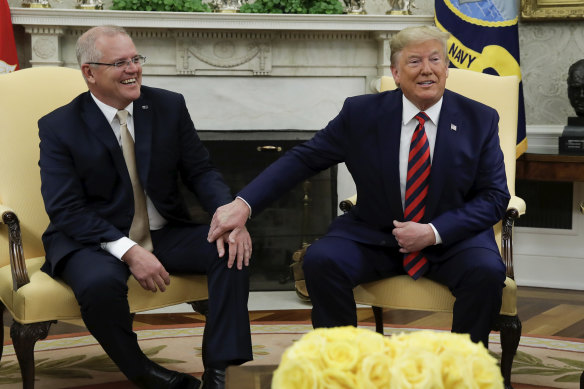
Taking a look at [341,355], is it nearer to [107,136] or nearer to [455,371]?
[455,371]

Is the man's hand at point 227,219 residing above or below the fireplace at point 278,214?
above

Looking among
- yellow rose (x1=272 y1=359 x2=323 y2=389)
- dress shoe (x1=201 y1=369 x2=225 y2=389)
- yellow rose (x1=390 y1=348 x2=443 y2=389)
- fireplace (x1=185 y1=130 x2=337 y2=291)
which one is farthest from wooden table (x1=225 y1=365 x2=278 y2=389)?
fireplace (x1=185 y1=130 x2=337 y2=291)

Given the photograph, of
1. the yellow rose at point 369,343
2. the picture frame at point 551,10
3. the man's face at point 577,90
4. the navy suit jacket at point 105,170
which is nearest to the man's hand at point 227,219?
the navy suit jacket at point 105,170

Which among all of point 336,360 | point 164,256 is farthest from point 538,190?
point 336,360

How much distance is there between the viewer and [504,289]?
8.11 feet

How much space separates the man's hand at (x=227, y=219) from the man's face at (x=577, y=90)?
7.53 ft

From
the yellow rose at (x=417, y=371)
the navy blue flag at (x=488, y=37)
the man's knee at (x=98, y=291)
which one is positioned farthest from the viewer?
the navy blue flag at (x=488, y=37)

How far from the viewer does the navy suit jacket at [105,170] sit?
254cm

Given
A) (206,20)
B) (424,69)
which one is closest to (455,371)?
(424,69)

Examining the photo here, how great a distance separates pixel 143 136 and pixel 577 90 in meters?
2.44

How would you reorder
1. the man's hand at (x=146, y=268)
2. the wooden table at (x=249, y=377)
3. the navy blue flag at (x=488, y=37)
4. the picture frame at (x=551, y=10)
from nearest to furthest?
the wooden table at (x=249, y=377), the man's hand at (x=146, y=268), the navy blue flag at (x=488, y=37), the picture frame at (x=551, y=10)

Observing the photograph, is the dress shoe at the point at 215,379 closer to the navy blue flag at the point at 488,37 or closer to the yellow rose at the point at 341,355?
the yellow rose at the point at 341,355

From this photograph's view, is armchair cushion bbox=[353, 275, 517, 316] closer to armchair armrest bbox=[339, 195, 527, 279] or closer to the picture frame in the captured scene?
armchair armrest bbox=[339, 195, 527, 279]

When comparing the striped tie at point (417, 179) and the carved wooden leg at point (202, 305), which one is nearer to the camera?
the striped tie at point (417, 179)
